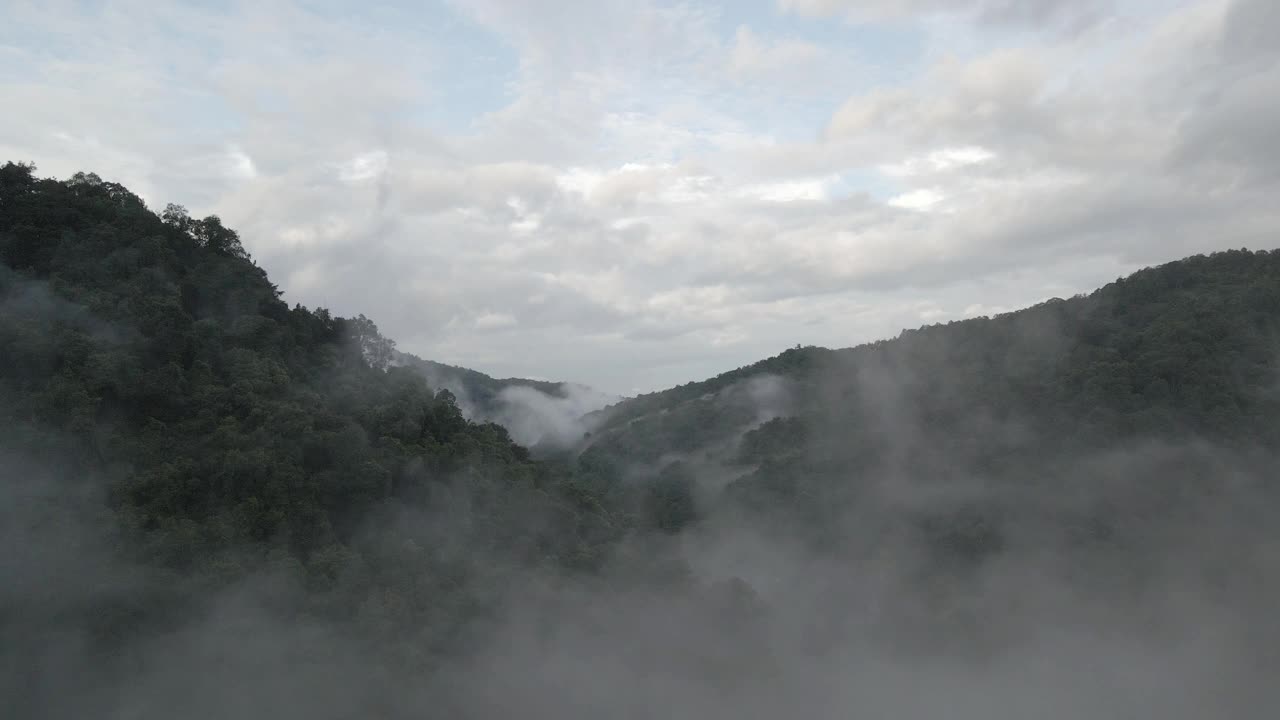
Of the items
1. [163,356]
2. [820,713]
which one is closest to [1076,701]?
[820,713]

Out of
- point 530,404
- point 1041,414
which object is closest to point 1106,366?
point 1041,414

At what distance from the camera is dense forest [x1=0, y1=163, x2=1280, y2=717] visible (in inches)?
520

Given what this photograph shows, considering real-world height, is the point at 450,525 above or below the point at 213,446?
below

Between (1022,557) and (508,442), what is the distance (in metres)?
21.9

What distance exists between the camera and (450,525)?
57.3ft

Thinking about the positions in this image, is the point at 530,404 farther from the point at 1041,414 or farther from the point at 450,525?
the point at 450,525

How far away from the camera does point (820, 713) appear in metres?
23.4

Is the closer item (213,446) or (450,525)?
(213,446)

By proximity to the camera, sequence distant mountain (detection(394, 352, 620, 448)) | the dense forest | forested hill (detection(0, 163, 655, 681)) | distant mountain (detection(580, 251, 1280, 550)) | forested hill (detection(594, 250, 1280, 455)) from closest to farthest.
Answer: the dense forest, forested hill (detection(0, 163, 655, 681)), distant mountain (detection(580, 251, 1280, 550)), forested hill (detection(594, 250, 1280, 455)), distant mountain (detection(394, 352, 620, 448))

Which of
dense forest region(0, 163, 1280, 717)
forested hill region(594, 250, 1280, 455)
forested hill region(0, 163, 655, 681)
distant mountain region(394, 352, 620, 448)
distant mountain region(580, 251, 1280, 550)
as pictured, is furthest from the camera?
distant mountain region(394, 352, 620, 448)

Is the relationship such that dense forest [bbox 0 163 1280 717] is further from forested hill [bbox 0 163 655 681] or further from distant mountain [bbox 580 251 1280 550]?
distant mountain [bbox 580 251 1280 550]

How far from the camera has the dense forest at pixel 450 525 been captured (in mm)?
13203

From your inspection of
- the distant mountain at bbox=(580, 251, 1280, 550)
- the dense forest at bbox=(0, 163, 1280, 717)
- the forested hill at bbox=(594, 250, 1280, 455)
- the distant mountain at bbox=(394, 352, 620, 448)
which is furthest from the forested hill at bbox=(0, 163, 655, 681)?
the distant mountain at bbox=(394, 352, 620, 448)

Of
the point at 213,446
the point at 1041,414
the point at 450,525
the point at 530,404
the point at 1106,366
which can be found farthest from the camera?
the point at 530,404
